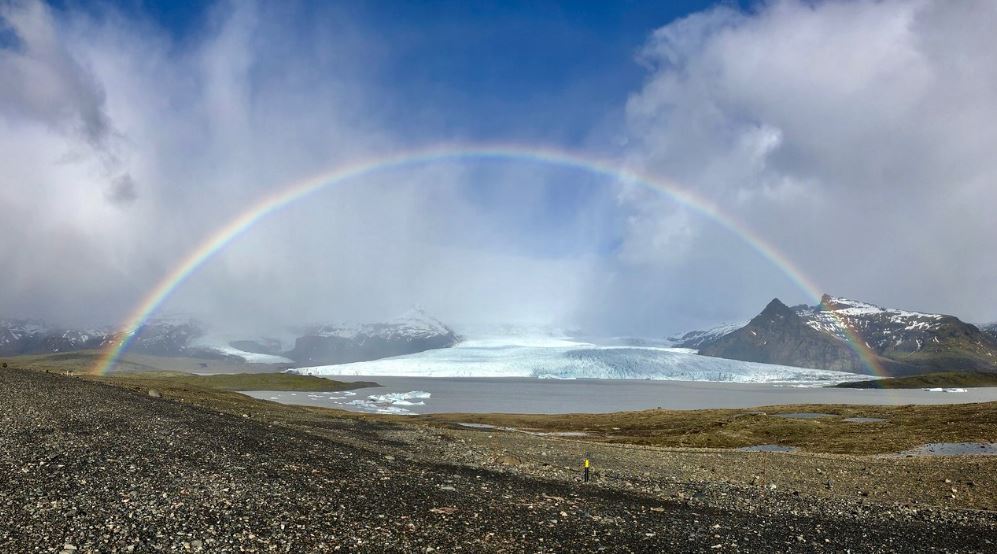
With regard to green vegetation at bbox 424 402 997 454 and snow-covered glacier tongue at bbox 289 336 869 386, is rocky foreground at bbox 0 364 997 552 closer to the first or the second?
green vegetation at bbox 424 402 997 454

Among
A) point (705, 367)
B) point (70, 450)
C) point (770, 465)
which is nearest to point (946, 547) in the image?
point (770, 465)

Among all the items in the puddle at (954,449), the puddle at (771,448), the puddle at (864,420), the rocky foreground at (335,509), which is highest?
the rocky foreground at (335,509)

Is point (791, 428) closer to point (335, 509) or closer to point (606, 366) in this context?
point (335, 509)

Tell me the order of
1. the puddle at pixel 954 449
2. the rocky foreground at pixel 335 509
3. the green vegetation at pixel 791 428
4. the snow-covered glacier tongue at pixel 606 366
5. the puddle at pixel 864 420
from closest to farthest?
the rocky foreground at pixel 335 509 → the puddle at pixel 954 449 → the green vegetation at pixel 791 428 → the puddle at pixel 864 420 → the snow-covered glacier tongue at pixel 606 366

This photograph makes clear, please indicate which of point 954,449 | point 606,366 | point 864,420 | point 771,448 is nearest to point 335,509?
point 771,448

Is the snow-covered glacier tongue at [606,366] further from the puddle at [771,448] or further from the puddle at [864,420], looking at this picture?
the puddle at [771,448]

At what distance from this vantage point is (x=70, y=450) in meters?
19.9

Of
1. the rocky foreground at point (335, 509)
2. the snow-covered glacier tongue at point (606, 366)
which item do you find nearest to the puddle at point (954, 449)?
the rocky foreground at point (335, 509)

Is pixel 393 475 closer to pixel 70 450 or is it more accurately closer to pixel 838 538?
pixel 70 450

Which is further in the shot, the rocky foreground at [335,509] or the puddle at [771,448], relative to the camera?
the puddle at [771,448]

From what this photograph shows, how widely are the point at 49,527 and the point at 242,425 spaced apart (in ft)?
69.5

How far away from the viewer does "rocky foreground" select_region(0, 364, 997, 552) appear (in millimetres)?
13469

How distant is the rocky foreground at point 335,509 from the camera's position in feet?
44.2

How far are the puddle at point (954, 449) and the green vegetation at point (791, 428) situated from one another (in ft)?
4.21
